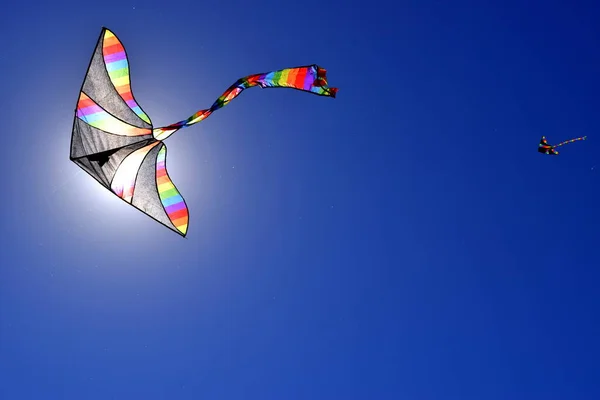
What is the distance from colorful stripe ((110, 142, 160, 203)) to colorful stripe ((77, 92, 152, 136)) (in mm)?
312

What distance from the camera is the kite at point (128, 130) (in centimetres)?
721

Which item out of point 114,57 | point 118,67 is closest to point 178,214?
point 118,67

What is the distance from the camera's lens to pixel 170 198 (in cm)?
808

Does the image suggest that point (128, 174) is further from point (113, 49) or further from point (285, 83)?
point (285, 83)

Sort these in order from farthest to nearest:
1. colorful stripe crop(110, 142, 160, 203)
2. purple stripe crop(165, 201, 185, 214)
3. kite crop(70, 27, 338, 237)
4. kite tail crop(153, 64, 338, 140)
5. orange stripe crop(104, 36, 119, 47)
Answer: purple stripe crop(165, 201, 185, 214) < colorful stripe crop(110, 142, 160, 203) < orange stripe crop(104, 36, 119, 47) < kite crop(70, 27, 338, 237) < kite tail crop(153, 64, 338, 140)

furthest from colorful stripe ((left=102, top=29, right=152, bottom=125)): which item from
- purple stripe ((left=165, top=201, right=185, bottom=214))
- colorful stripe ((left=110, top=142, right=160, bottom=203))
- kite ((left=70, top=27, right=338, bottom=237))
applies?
purple stripe ((left=165, top=201, right=185, bottom=214))

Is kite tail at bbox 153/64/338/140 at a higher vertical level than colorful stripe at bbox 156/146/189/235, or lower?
higher

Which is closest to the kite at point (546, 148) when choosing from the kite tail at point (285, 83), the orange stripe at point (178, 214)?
the kite tail at point (285, 83)

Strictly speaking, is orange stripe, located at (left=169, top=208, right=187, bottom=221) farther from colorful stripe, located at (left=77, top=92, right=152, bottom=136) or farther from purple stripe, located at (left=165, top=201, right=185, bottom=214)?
colorful stripe, located at (left=77, top=92, right=152, bottom=136)

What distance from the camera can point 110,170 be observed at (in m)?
7.73

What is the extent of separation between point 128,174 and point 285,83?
212 cm

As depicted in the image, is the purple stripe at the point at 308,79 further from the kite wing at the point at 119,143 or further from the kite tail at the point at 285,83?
the kite wing at the point at 119,143

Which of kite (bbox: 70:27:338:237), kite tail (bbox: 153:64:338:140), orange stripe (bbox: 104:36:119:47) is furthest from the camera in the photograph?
orange stripe (bbox: 104:36:119:47)

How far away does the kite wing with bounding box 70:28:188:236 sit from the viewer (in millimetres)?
7367
